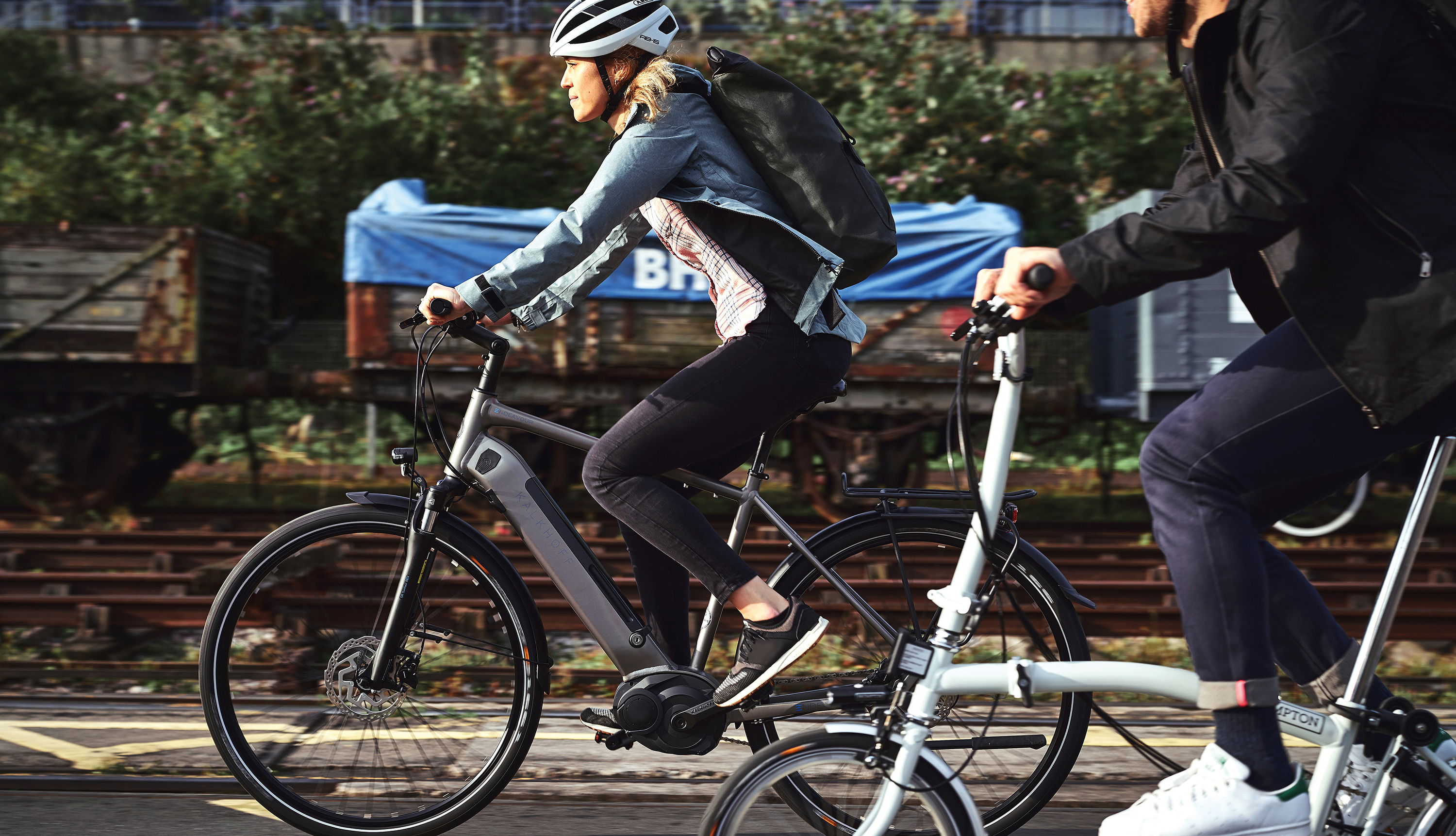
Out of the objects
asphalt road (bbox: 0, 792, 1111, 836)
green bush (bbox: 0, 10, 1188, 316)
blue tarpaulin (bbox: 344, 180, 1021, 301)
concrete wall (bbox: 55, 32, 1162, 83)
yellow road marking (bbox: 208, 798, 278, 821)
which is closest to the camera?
asphalt road (bbox: 0, 792, 1111, 836)

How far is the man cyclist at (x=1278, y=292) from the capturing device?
183 centimetres

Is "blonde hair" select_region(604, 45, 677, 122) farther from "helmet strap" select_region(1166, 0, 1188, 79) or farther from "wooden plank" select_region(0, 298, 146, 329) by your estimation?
"wooden plank" select_region(0, 298, 146, 329)

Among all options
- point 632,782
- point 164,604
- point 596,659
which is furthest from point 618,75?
point 164,604

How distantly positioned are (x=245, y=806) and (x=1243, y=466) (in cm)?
264

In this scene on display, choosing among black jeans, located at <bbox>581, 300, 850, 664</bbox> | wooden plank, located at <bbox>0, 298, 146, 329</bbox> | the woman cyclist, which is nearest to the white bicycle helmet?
the woman cyclist

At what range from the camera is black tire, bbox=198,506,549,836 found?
9.17 feet

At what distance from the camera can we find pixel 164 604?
17.0ft

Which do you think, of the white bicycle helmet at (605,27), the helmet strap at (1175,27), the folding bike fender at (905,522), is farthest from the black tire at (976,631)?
the white bicycle helmet at (605,27)

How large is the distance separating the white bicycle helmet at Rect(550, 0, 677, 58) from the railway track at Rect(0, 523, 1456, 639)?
1293 mm

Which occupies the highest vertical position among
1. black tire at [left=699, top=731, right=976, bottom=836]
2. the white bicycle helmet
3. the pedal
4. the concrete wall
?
the concrete wall

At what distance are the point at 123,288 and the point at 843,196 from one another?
8.67 meters

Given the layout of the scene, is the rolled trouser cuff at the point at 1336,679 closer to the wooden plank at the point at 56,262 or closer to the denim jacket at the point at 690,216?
the denim jacket at the point at 690,216

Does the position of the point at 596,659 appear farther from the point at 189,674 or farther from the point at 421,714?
the point at 421,714

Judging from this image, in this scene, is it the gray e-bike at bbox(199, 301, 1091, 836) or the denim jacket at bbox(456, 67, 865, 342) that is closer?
the denim jacket at bbox(456, 67, 865, 342)
